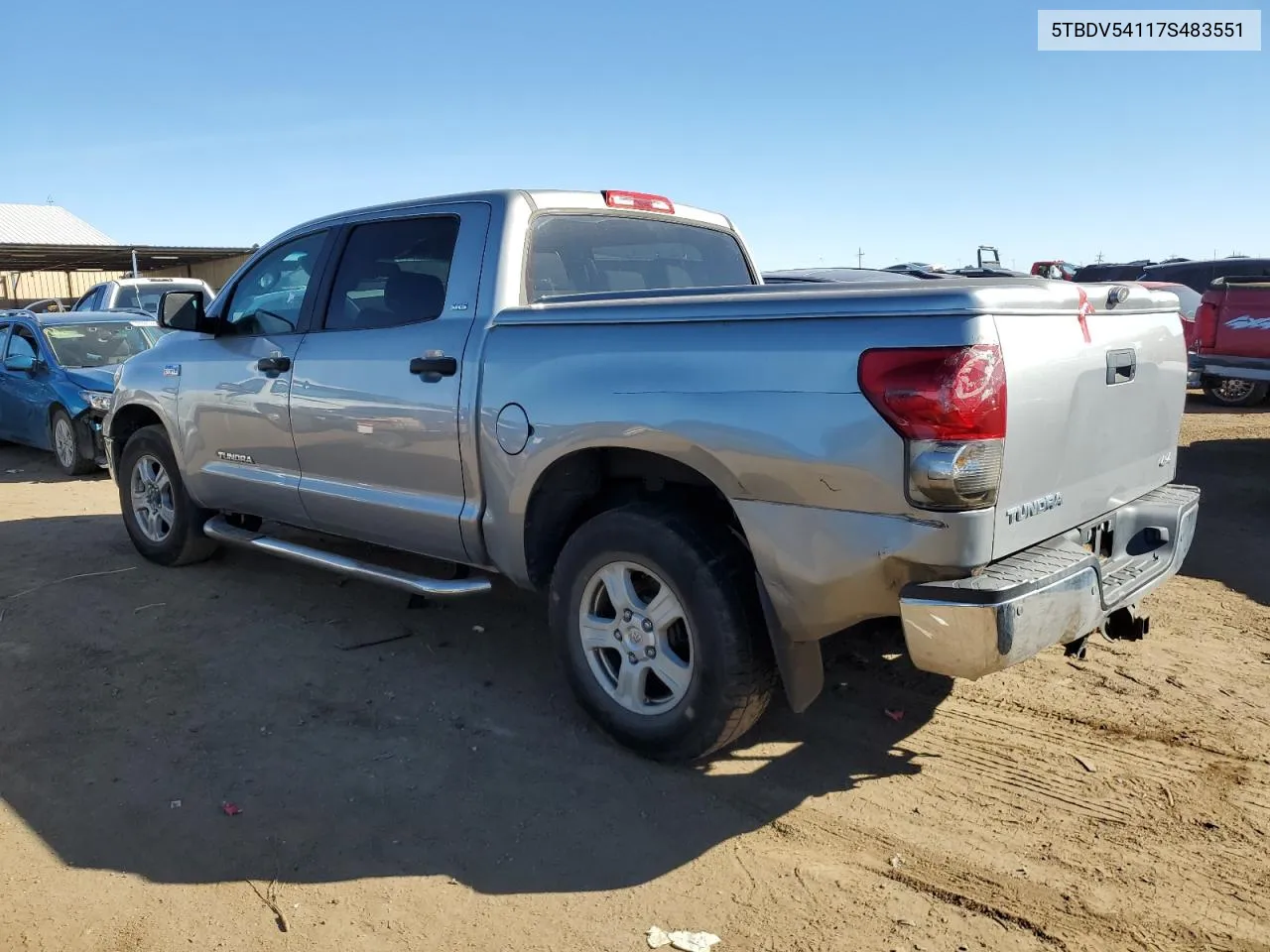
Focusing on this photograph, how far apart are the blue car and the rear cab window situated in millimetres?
7221

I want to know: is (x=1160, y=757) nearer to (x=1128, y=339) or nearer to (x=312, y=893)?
(x=1128, y=339)

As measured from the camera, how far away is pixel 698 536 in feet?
11.2

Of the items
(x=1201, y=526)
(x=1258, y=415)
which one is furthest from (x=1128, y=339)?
(x=1258, y=415)

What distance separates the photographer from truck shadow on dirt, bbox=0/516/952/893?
10.4 feet

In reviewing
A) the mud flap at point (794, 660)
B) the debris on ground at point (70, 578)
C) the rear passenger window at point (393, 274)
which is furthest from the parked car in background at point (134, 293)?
the mud flap at point (794, 660)

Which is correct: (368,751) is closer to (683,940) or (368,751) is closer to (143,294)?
(683,940)

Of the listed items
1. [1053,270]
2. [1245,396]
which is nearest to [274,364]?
[1245,396]

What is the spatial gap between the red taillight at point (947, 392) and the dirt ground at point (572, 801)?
1.27 metres

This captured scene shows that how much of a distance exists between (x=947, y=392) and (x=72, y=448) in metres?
9.93

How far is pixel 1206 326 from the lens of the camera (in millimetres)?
10961

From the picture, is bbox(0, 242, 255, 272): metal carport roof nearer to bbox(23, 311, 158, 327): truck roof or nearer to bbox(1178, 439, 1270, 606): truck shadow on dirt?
bbox(23, 311, 158, 327): truck roof

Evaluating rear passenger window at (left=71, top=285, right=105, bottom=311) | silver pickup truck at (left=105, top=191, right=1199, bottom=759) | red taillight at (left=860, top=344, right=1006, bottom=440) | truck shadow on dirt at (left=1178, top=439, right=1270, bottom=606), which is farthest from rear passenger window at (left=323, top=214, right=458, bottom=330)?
rear passenger window at (left=71, top=285, right=105, bottom=311)

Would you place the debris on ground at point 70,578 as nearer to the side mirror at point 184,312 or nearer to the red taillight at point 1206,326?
the side mirror at point 184,312

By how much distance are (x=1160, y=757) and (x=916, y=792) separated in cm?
95
